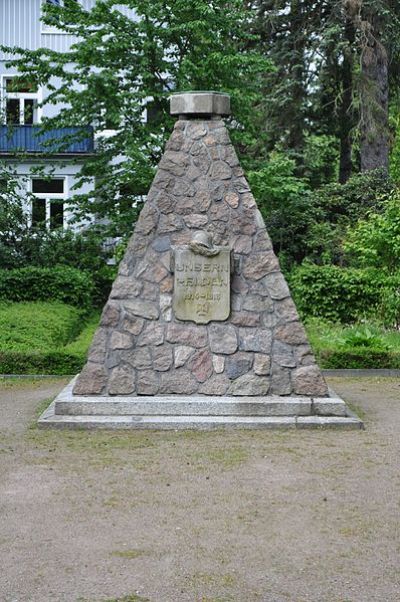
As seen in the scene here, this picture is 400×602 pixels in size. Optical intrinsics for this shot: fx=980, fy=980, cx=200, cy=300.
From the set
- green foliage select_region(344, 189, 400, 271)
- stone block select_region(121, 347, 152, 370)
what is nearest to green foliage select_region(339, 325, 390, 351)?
green foliage select_region(344, 189, 400, 271)

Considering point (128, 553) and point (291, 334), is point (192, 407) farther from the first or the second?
point (128, 553)

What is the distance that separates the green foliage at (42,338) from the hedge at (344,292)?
4.19m

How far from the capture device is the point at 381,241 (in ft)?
60.7

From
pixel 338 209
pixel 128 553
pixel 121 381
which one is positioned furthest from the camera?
pixel 338 209

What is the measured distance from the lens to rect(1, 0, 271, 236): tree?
2247 centimetres

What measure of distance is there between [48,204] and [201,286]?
17283 millimetres

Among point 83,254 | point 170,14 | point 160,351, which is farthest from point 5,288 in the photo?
point 160,351

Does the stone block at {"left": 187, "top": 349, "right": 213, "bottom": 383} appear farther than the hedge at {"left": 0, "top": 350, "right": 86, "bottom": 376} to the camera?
No

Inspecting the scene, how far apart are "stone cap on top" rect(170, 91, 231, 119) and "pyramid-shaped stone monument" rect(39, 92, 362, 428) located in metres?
0.01

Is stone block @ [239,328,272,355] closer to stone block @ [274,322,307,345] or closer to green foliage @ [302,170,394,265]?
stone block @ [274,322,307,345]

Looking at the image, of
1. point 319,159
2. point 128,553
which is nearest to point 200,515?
point 128,553

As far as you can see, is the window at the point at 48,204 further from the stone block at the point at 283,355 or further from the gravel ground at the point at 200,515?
the gravel ground at the point at 200,515

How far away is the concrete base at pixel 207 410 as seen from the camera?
31.7 ft

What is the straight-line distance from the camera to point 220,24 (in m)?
23.0
